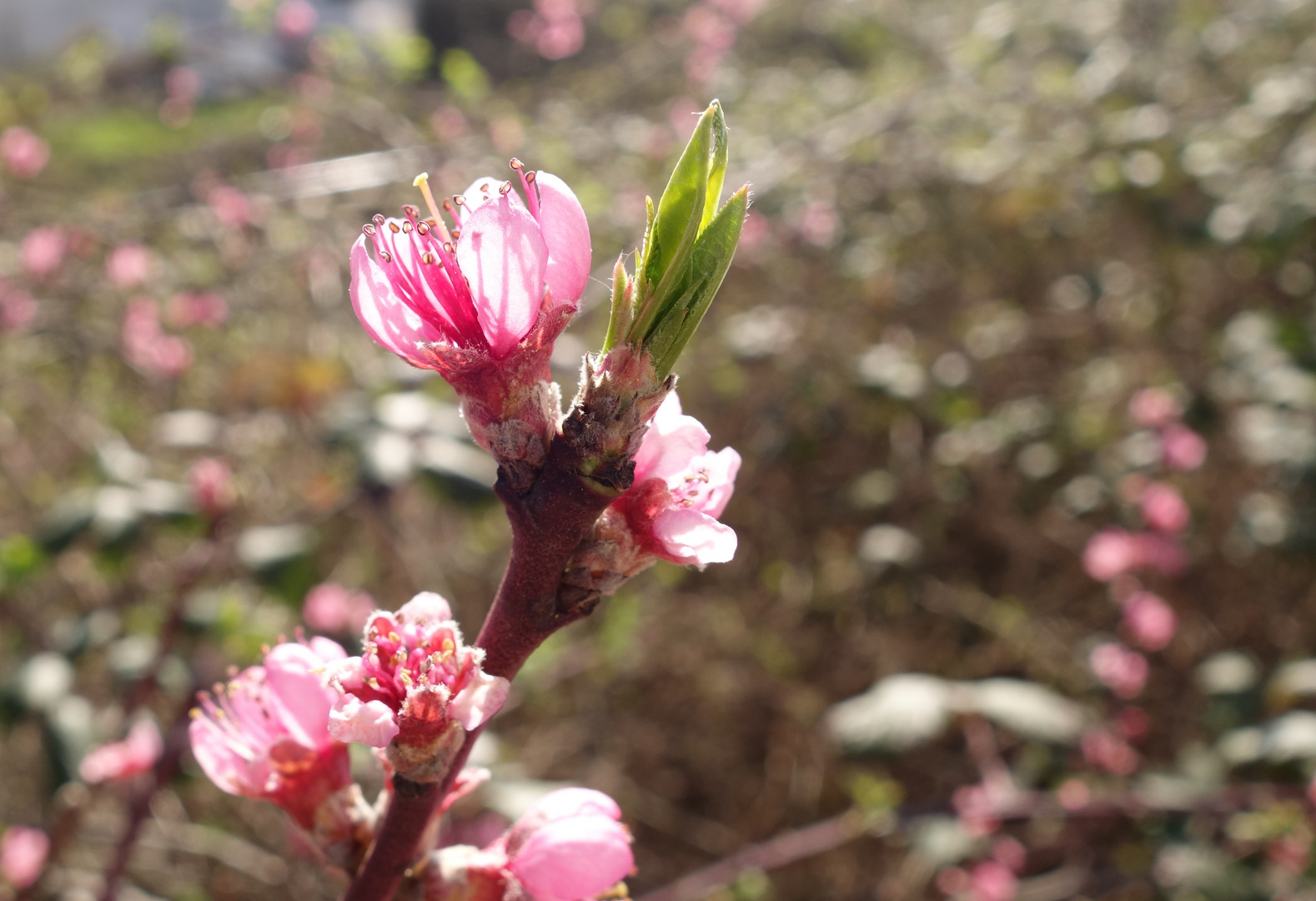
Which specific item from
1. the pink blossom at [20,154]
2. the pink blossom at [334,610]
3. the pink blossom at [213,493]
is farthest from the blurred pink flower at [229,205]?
the pink blossom at [213,493]

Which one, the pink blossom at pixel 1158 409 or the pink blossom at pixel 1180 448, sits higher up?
the pink blossom at pixel 1158 409

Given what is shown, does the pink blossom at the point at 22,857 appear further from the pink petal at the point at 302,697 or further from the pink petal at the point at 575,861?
the pink petal at the point at 575,861

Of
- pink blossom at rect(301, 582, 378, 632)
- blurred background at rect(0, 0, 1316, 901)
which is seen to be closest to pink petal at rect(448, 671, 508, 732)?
blurred background at rect(0, 0, 1316, 901)

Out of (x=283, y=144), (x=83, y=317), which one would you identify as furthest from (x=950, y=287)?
(x=83, y=317)

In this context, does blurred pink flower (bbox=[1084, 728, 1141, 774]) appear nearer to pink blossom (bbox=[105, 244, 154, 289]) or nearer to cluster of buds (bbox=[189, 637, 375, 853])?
cluster of buds (bbox=[189, 637, 375, 853])

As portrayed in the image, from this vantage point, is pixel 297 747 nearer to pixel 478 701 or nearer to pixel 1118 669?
pixel 478 701

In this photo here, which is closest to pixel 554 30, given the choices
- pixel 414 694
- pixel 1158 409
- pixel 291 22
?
pixel 291 22

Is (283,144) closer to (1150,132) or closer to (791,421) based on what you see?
(791,421)
